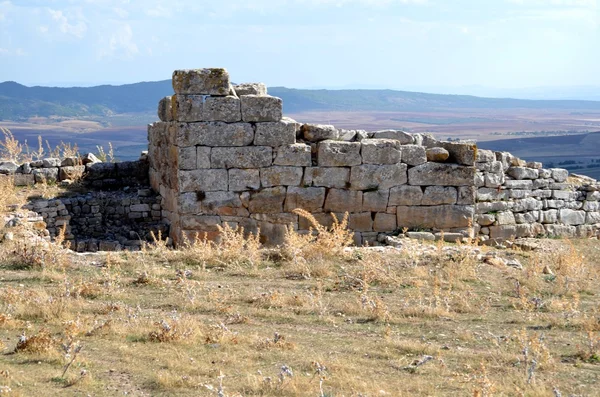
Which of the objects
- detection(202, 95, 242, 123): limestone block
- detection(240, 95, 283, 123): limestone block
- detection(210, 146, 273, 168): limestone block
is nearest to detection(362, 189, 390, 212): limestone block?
detection(210, 146, 273, 168): limestone block

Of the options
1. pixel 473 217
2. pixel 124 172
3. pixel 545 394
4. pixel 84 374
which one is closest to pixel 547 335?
pixel 545 394

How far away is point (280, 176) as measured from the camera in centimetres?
1262

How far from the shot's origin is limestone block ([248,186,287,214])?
41.5 ft

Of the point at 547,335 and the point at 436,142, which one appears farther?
the point at 436,142

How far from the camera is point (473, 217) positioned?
13.0 m

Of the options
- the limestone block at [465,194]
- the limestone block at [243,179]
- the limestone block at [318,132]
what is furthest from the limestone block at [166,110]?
the limestone block at [465,194]

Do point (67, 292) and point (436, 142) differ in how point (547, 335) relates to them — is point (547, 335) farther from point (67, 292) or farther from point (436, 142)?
point (436, 142)

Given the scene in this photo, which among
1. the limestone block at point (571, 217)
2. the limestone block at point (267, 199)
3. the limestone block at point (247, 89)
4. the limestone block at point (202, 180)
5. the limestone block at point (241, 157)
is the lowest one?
the limestone block at point (571, 217)

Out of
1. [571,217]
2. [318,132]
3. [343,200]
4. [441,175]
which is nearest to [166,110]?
[318,132]

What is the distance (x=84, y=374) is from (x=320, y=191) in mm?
7507

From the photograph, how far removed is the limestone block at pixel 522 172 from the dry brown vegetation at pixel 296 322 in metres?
3.04

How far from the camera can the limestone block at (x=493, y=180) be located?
44.0 feet

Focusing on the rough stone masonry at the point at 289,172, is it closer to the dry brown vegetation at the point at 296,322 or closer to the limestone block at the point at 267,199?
the limestone block at the point at 267,199

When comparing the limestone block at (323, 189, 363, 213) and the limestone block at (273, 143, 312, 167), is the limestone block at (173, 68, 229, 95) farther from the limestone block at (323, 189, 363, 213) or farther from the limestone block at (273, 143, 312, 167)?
the limestone block at (323, 189, 363, 213)
